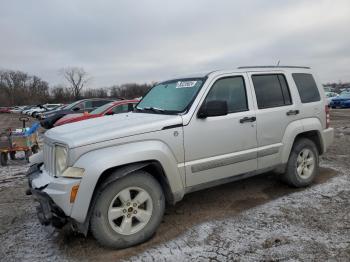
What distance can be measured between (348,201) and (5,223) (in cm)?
486

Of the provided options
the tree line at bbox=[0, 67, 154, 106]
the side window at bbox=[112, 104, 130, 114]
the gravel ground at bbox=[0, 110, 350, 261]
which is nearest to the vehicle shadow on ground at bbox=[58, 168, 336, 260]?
the gravel ground at bbox=[0, 110, 350, 261]

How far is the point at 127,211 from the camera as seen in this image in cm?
364

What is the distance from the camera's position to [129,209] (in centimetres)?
364

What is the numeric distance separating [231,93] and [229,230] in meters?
1.84

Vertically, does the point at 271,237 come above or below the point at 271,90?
below

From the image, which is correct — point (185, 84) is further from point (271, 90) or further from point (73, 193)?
point (73, 193)

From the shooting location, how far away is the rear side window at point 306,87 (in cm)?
543

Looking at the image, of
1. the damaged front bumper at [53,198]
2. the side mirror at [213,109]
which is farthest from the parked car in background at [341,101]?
the damaged front bumper at [53,198]

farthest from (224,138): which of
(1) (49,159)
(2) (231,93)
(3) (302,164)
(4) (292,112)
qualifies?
(1) (49,159)

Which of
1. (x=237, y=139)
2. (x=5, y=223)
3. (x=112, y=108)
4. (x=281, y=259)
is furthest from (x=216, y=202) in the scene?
(x=112, y=108)

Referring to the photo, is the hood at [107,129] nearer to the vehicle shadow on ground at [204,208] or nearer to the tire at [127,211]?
the tire at [127,211]

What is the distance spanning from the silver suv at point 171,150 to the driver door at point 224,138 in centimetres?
1

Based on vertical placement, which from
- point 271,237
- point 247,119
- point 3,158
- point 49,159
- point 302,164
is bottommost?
point 271,237

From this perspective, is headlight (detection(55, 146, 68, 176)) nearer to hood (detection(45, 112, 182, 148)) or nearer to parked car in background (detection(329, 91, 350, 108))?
hood (detection(45, 112, 182, 148))
